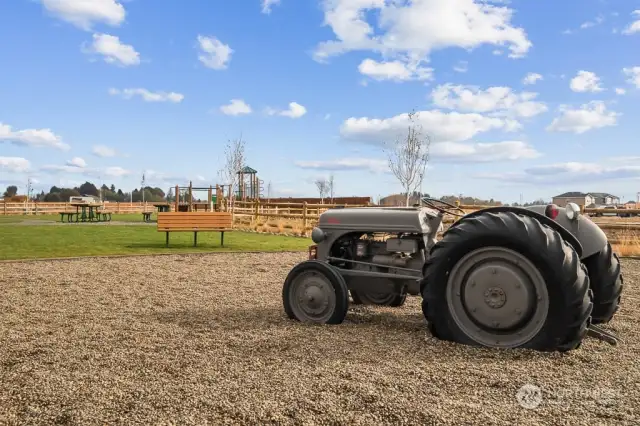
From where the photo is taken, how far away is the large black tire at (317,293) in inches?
204

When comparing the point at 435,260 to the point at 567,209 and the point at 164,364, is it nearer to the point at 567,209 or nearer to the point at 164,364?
the point at 567,209

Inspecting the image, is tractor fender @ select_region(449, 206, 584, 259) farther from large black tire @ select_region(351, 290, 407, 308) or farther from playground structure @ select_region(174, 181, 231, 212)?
playground structure @ select_region(174, 181, 231, 212)

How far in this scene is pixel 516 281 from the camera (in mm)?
4188

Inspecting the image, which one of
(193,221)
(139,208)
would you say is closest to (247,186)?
(139,208)

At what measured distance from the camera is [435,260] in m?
4.41

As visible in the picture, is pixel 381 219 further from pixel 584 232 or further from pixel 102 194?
pixel 102 194

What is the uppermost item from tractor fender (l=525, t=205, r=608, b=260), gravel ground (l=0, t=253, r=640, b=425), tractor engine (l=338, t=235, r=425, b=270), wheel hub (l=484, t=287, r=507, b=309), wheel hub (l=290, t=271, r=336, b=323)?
tractor fender (l=525, t=205, r=608, b=260)

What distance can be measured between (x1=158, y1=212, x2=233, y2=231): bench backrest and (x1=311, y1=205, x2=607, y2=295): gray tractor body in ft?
27.1

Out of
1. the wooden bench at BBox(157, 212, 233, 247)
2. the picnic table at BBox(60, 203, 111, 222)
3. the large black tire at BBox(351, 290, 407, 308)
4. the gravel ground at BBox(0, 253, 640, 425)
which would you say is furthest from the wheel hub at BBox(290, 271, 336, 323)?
the picnic table at BBox(60, 203, 111, 222)

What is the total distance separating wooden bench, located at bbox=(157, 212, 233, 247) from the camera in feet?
44.8

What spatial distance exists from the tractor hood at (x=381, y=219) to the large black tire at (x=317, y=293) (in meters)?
0.58

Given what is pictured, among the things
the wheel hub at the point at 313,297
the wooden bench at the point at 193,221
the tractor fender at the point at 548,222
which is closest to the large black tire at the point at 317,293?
the wheel hub at the point at 313,297

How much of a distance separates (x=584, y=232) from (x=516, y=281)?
119 cm

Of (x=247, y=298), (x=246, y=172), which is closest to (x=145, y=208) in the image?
(x=246, y=172)
